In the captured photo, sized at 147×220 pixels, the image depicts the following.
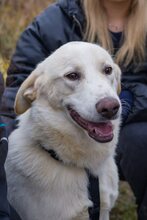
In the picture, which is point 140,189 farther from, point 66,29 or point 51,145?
point 66,29

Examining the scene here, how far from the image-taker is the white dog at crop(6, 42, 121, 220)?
2.57 meters

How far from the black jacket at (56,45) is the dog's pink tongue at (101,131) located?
0.60 metres

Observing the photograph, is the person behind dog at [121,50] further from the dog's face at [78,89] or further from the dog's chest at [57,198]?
the dog's chest at [57,198]

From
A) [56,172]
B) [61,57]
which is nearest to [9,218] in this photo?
[56,172]

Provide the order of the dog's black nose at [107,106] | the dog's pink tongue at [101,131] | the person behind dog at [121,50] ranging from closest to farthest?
1. the dog's black nose at [107,106]
2. the dog's pink tongue at [101,131]
3. the person behind dog at [121,50]

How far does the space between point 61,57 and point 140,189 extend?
1012 millimetres

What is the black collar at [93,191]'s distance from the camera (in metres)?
2.64

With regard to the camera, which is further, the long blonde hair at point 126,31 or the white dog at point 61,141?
the long blonde hair at point 126,31

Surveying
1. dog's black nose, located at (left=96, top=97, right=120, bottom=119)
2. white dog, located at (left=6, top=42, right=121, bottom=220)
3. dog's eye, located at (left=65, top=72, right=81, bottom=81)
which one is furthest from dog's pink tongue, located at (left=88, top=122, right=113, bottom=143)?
dog's eye, located at (left=65, top=72, right=81, bottom=81)

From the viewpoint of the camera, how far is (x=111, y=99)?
7.81 ft

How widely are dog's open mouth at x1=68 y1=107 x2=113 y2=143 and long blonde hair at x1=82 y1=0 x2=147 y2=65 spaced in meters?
0.69

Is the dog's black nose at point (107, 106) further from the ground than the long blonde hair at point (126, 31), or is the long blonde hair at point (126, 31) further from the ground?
the dog's black nose at point (107, 106)

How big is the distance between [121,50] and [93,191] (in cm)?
90

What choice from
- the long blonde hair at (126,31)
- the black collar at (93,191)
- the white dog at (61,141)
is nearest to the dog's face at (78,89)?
the white dog at (61,141)
